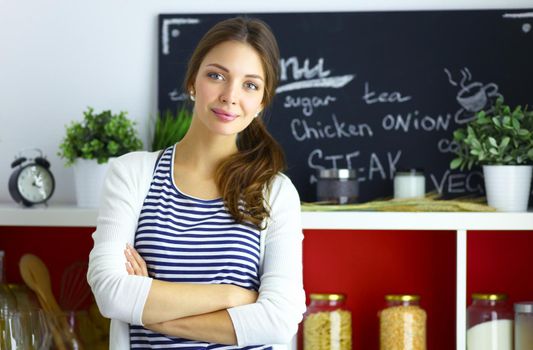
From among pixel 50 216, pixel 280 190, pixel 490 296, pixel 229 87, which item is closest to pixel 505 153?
pixel 490 296

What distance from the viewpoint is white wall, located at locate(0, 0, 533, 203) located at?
2.37m

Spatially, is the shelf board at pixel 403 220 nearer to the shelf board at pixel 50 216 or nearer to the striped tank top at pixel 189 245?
the shelf board at pixel 50 216

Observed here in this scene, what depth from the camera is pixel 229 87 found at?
155 centimetres

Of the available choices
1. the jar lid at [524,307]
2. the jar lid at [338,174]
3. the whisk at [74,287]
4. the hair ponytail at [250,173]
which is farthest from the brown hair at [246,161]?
the whisk at [74,287]

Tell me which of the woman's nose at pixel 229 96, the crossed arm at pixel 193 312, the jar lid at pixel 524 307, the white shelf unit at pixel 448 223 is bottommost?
the jar lid at pixel 524 307

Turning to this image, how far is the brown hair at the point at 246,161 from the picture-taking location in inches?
61.7

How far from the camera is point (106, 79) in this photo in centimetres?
239

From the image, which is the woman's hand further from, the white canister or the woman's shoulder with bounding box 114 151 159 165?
the white canister

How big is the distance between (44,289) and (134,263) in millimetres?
865

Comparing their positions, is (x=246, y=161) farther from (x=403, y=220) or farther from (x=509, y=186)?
(x=509, y=186)

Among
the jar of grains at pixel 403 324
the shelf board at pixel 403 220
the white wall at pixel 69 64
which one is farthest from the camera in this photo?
the white wall at pixel 69 64

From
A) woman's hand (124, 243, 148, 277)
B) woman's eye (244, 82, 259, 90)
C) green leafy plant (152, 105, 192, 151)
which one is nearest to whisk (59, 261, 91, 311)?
green leafy plant (152, 105, 192, 151)

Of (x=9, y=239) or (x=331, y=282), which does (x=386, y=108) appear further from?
(x=9, y=239)

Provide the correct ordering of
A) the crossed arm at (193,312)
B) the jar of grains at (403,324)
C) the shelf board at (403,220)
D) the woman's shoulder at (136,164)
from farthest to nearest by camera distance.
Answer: the jar of grains at (403,324)
the shelf board at (403,220)
the woman's shoulder at (136,164)
the crossed arm at (193,312)
